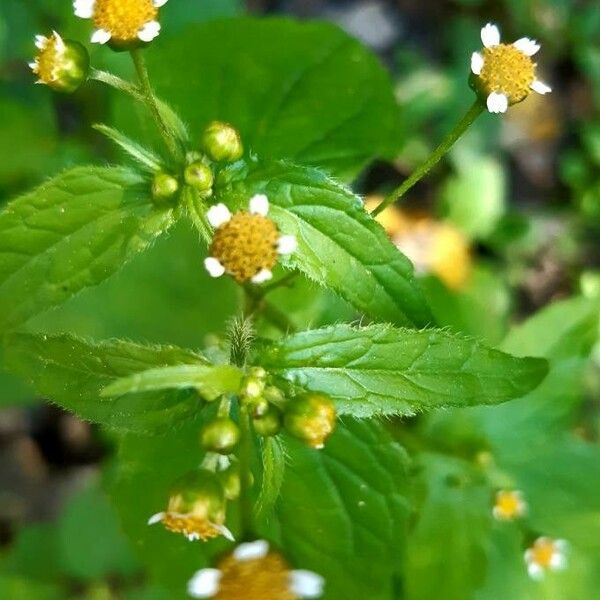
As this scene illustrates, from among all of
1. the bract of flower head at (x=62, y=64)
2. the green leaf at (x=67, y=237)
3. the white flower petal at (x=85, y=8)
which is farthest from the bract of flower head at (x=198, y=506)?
the white flower petal at (x=85, y=8)

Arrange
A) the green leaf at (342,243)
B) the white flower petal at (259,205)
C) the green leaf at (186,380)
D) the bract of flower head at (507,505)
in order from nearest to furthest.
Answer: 1. the green leaf at (186,380)
2. the white flower petal at (259,205)
3. the green leaf at (342,243)
4. the bract of flower head at (507,505)

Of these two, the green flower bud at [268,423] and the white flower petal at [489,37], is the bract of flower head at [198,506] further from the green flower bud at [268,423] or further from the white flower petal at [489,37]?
the white flower petal at [489,37]

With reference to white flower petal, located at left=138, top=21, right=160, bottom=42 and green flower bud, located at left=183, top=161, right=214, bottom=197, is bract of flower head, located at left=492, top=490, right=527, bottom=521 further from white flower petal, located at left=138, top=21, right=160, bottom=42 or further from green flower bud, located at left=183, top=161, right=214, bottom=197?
white flower petal, located at left=138, top=21, right=160, bottom=42

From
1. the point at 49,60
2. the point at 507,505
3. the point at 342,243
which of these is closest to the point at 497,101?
the point at 342,243

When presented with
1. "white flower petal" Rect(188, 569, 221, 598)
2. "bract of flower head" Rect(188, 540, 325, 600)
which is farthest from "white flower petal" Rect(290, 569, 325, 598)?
"white flower petal" Rect(188, 569, 221, 598)

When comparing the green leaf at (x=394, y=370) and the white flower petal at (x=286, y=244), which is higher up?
the white flower petal at (x=286, y=244)
